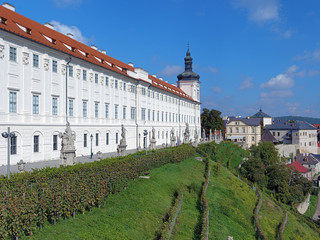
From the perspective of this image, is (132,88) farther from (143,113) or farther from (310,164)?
(310,164)

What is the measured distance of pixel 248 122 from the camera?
9550cm

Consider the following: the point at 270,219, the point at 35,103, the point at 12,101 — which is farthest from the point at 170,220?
the point at 35,103

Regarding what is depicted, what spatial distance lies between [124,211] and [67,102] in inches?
779

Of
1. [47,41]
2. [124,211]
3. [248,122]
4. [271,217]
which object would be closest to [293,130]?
[248,122]

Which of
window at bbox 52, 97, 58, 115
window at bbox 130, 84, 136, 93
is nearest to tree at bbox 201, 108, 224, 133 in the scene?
window at bbox 130, 84, 136, 93

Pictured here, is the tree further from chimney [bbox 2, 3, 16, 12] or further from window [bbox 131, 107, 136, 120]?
chimney [bbox 2, 3, 16, 12]

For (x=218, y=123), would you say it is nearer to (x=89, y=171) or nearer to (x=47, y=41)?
(x=47, y=41)

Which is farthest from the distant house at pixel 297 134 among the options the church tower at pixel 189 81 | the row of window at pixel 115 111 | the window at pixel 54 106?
the window at pixel 54 106

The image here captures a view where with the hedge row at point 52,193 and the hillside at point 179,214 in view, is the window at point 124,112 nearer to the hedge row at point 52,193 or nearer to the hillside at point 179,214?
the hillside at point 179,214

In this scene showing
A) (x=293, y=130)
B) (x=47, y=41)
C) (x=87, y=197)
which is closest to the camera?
(x=87, y=197)

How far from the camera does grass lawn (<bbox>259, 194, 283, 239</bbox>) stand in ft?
74.5

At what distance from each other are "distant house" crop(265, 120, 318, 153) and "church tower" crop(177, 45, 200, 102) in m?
33.7

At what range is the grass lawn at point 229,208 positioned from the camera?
62.7 feet

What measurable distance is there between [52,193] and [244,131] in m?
87.9
